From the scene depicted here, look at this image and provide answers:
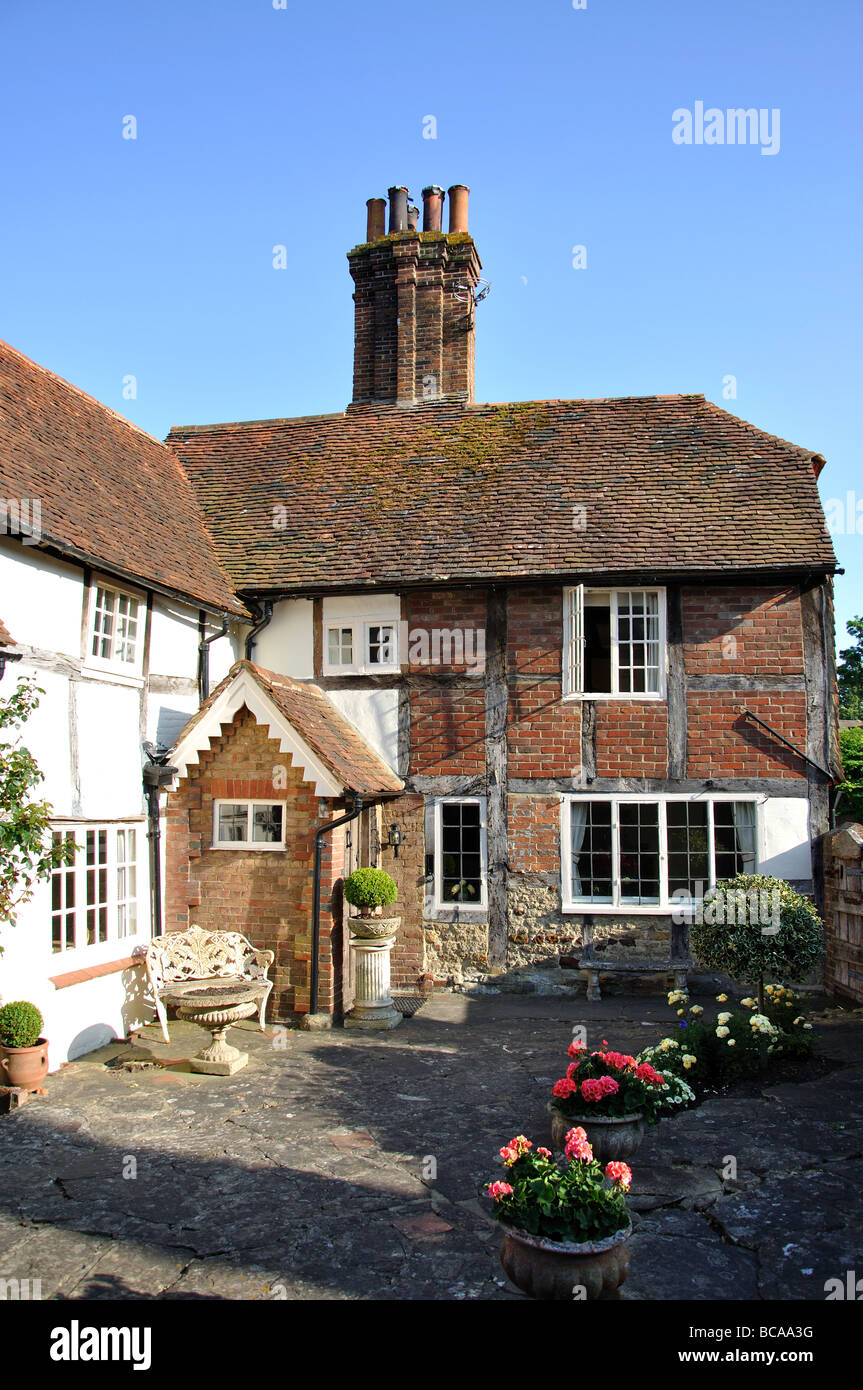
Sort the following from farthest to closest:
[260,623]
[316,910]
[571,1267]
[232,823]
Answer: [260,623] → [232,823] → [316,910] → [571,1267]

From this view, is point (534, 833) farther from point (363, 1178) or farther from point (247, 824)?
point (363, 1178)

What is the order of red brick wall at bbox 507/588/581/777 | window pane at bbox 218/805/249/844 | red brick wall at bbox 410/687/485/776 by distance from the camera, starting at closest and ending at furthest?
window pane at bbox 218/805/249/844 → red brick wall at bbox 507/588/581/777 → red brick wall at bbox 410/687/485/776

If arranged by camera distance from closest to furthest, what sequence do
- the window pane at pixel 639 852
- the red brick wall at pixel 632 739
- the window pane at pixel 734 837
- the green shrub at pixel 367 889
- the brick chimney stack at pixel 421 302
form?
the green shrub at pixel 367 889 < the window pane at pixel 734 837 < the window pane at pixel 639 852 < the red brick wall at pixel 632 739 < the brick chimney stack at pixel 421 302

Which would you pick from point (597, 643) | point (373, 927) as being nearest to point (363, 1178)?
point (373, 927)

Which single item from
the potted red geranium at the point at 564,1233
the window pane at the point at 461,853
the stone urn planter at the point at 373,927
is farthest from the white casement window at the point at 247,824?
the potted red geranium at the point at 564,1233

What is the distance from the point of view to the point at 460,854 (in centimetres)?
1378

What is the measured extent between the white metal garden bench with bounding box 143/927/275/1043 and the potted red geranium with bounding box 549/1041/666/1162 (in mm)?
4393

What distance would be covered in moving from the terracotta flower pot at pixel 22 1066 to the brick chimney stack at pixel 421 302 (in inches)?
501

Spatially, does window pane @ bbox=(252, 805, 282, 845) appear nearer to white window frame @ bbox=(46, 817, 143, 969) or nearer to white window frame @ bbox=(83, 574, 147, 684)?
white window frame @ bbox=(46, 817, 143, 969)

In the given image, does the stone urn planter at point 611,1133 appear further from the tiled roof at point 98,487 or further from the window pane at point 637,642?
the tiled roof at point 98,487

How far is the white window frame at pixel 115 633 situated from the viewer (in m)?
10.9

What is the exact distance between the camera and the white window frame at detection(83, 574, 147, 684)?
10899 mm

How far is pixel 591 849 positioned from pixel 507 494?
5.68 m

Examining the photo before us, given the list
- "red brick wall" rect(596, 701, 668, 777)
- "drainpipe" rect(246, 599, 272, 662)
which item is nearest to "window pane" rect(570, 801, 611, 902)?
"red brick wall" rect(596, 701, 668, 777)
